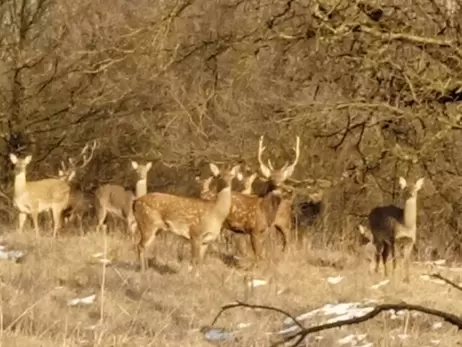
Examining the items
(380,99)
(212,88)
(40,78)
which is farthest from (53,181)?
(380,99)

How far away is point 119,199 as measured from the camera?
1619cm

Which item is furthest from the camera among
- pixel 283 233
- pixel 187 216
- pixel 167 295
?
pixel 283 233

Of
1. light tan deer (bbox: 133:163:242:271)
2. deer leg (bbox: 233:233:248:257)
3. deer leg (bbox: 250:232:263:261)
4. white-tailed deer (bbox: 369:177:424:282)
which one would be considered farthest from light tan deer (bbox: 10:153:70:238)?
white-tailed deer (bbox: 369:177:424:282)

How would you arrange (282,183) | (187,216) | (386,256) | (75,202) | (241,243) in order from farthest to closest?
1. (75,202)
2. (241,243)
3. (282,183)
4. (187,216)
5. (386,256)

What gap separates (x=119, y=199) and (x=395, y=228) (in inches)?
211

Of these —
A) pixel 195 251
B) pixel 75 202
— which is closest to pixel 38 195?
pixel 75 202

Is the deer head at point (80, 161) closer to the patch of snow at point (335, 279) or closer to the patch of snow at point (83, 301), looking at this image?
the patch of snow at point (335, 279)

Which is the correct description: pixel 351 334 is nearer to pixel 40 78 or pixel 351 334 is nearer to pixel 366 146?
pixel 366 146

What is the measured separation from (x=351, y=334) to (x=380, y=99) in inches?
223

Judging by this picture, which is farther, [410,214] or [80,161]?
[80,161]

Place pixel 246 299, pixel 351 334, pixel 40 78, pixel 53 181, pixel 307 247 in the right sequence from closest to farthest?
pixel 351 334
pixel 246 299
pixel 307 247
pixel 53 181
pixel 40 78

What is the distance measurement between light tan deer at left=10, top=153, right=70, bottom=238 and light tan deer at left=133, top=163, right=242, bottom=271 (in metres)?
4.26

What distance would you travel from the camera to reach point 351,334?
764 cm

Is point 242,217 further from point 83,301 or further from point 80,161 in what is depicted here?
point 80,161
